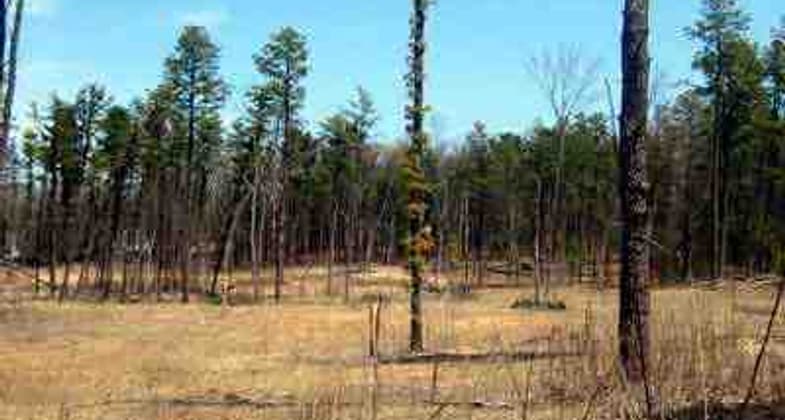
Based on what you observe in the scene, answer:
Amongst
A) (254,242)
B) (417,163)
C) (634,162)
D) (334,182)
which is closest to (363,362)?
(417,163)

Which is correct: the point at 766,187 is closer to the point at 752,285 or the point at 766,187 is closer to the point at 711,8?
the point at 711,8

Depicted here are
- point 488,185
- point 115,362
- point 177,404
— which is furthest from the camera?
point 488,185

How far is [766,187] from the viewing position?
8700cm

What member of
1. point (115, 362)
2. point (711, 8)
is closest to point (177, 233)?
point (711, 8)

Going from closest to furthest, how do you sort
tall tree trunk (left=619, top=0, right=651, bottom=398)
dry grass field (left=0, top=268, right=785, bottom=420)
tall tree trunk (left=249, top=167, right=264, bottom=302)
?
dry grass field (left=0, top=268, right=785, bottom=420) < tall tree trunk (left=619, top=0, right=651, bottom=398) < tall tree trunk (left=249, top=167, right=264, bottom=302)

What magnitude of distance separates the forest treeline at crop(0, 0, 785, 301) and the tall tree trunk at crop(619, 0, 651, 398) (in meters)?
45.9

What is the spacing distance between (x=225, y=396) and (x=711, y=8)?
60339mm

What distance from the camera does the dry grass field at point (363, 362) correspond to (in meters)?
11.2

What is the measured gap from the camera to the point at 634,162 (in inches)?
590

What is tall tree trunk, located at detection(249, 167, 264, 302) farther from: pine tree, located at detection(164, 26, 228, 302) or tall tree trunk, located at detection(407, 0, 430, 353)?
tall tree trunk, located at detection(407, 0, 430, 353)

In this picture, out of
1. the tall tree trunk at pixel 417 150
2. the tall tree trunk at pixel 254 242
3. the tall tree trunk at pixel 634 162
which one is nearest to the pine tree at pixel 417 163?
the tall tree trunk at pixel 417 150

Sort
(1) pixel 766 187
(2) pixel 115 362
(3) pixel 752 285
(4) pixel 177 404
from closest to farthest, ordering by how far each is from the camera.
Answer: (3) pixel 752 285 → (4) pixel 177 404 → (2) pixel 115 362 → (1) pixel 766 187

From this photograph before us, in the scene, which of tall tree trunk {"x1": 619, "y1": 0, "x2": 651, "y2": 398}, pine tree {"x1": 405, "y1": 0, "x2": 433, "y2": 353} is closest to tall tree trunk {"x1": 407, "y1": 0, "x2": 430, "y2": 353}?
pine tree {"x1": 405, "y1": 0, "x2": 433, "y2": 353}

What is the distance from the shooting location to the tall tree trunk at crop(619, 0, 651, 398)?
1472 cm
